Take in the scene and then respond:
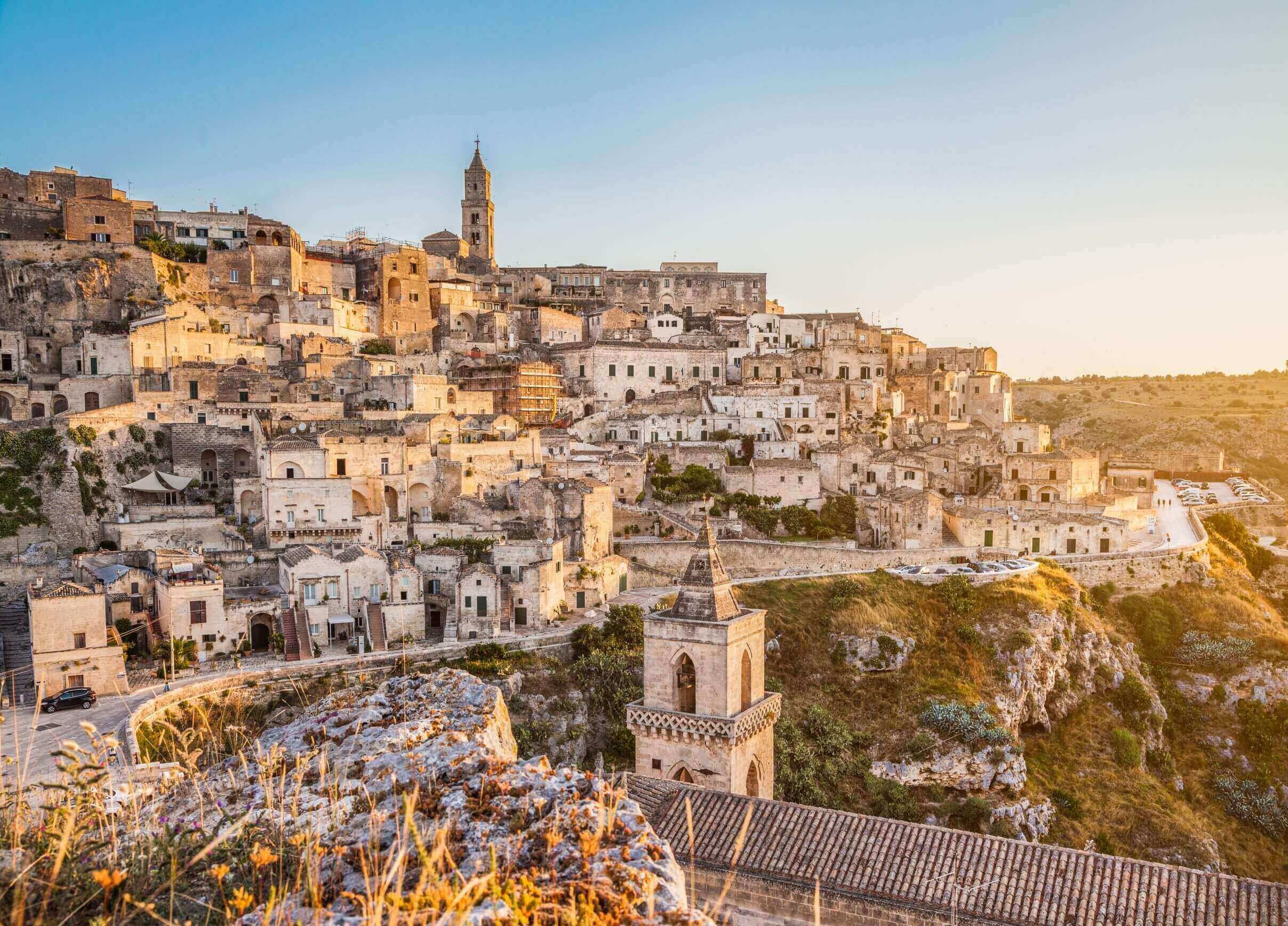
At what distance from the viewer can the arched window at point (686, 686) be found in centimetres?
1898

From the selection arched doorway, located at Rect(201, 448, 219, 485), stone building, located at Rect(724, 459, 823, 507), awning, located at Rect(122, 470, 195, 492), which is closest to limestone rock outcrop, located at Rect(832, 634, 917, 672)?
stone building, located at Rect(724, 459, 823, 507)

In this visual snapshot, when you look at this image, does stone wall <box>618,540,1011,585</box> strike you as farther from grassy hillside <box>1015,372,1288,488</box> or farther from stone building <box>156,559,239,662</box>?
grassy hillside <box>1015,372,1288,488</box>

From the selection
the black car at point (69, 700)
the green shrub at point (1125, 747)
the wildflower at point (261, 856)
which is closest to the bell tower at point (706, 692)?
the wildflower at point (261, 856)

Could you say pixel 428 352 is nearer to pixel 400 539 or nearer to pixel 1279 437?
pixel 400 539

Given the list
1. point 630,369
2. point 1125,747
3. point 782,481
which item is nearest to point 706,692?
point 1125,747

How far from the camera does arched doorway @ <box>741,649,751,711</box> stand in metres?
18.8

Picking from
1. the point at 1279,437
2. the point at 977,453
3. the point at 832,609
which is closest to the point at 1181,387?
the point at 1279,437

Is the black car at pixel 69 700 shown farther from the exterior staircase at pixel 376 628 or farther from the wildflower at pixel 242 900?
the wildflower at pixel 242 900

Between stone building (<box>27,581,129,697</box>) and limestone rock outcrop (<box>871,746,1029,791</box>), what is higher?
stone building (<box>27,581,129,697</box>)

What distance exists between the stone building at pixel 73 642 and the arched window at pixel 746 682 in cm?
1791

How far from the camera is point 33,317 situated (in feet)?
151

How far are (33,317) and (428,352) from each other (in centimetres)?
2101

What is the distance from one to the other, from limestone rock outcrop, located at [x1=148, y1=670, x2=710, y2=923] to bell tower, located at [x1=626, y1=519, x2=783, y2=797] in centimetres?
973

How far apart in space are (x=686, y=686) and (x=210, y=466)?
30330mm
